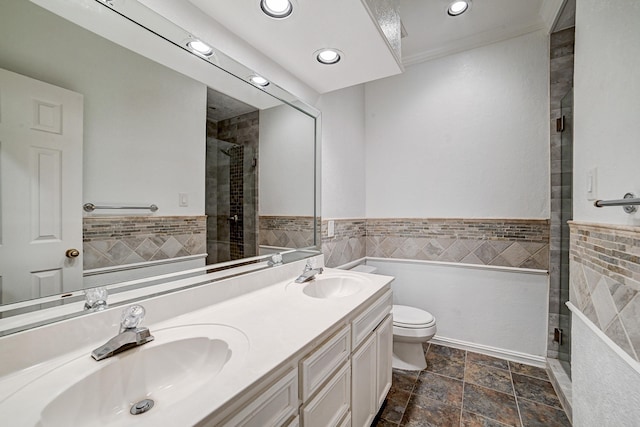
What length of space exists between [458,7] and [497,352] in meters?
2.62

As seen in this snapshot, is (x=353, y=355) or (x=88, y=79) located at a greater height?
(x=88, y=79)

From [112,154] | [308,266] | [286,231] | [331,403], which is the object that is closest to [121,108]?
[112,154]

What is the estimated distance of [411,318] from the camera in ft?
6.40

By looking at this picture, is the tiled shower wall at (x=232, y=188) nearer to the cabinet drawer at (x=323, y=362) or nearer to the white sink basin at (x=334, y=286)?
the white sink basin at (x=334, y=286)

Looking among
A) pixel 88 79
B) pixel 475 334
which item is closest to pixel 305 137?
pixel 88 79

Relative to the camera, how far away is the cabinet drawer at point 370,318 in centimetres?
113

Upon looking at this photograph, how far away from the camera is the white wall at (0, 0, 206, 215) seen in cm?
72

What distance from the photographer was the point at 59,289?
773mm

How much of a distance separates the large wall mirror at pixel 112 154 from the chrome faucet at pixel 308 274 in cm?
30

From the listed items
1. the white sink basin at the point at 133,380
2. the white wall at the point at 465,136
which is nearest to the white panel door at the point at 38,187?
the white sink basin at the point at 133,380

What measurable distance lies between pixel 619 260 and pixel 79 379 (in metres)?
1.55

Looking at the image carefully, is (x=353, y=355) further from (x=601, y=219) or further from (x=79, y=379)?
(x=601, y=219)

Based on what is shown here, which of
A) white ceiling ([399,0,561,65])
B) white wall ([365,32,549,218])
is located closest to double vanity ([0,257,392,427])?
white wall ([365,32,549,218])

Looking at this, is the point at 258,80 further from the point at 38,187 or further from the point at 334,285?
the point at 334,285
